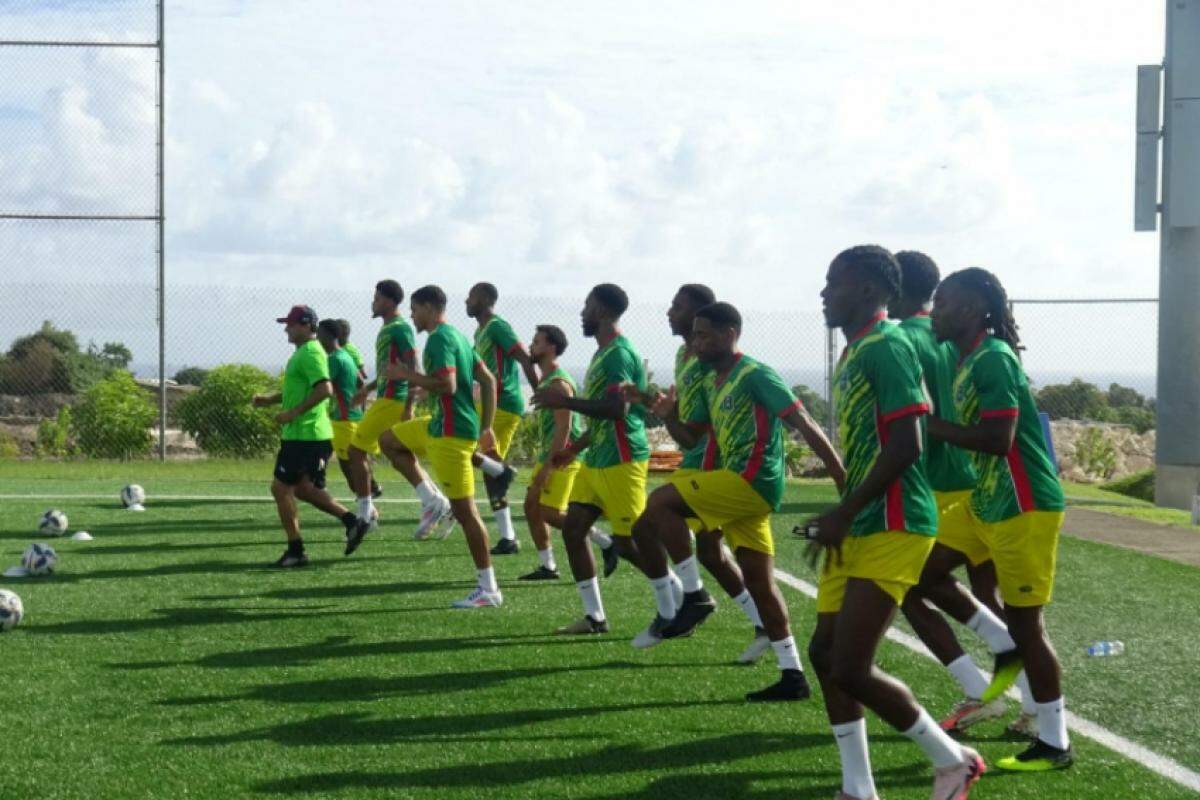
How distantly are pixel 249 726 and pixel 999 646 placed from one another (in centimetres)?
319

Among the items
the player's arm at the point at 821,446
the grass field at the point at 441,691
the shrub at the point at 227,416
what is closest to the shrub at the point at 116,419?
the shrub at the point at 227,416

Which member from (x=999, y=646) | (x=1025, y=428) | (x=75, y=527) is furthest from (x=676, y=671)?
(x=75, y=527)

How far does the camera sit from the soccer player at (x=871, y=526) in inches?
190

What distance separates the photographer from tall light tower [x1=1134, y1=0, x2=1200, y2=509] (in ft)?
59.7

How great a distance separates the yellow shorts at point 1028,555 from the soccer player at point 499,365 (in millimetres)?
6814

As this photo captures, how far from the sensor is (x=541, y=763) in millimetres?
5887

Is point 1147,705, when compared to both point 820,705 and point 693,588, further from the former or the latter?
point 693,588

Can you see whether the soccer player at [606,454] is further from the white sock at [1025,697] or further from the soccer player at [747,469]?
the white sock at [1025,697]

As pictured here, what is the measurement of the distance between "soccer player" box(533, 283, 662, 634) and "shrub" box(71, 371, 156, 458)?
13.7 metres

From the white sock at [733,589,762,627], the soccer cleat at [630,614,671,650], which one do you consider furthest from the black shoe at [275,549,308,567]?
the white sock at [733,589,762,627]

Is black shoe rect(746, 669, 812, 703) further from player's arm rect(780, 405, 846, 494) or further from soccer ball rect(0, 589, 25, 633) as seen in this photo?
soccer ball rect(0, 589, 25, 633)

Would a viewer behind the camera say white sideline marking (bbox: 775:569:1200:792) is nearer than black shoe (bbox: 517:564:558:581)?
Yes

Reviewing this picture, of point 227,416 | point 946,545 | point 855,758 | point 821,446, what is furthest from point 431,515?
point 227,416

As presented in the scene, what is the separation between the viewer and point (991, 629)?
6.38 meters
